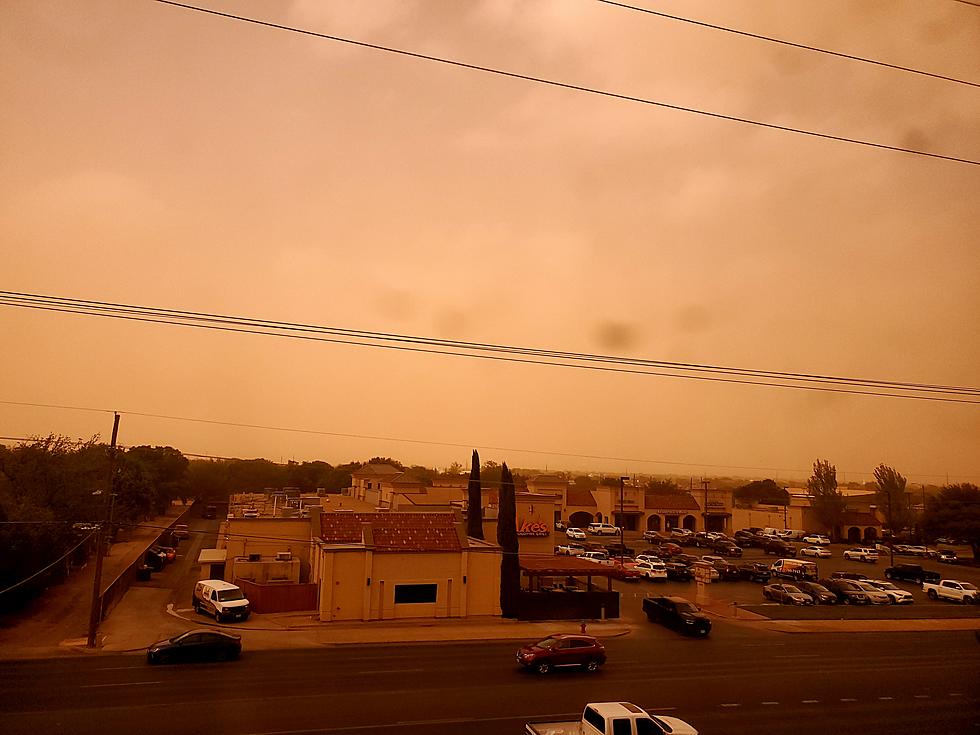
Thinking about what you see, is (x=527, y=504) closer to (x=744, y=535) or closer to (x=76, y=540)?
(x=76, y=540)

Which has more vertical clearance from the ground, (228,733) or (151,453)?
(151,453)

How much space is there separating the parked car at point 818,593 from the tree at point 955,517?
3299 centimetres

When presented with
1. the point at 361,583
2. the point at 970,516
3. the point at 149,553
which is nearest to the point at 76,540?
the point at 149,553

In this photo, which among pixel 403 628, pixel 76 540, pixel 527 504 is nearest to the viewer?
pixel 403 628

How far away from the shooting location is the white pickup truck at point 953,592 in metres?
48.2

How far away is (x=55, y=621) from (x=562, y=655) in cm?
2405

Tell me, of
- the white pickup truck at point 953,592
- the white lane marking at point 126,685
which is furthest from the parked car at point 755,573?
the white lane marking at point 126,685

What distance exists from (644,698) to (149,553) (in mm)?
42751

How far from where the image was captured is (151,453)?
108250 mm

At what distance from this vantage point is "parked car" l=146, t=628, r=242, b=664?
25.8 m

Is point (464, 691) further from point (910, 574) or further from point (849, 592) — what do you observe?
point (910, 574)

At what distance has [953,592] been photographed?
4866 centimetres

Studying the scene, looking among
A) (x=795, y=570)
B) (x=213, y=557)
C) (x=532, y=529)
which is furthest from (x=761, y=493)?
(x=213, y=557)

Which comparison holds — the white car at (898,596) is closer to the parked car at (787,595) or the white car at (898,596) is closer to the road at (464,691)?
the parked car at (787,595)
